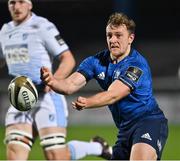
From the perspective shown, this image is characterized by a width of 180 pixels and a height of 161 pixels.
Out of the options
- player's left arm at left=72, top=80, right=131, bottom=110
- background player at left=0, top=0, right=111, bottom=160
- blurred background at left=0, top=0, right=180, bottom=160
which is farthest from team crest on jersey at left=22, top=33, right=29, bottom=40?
blurred background at left=0, top=0, right=180, bottom=160

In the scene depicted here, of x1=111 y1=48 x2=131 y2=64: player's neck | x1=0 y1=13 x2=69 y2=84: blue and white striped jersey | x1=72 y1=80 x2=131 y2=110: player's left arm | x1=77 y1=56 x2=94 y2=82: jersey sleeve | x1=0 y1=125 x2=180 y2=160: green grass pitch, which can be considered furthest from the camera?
x1=0 y1=125 x2=180 y2=160: green grass pitch

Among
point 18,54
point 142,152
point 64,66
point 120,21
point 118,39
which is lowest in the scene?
point 142,152

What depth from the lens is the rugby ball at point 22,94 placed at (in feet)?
21.6

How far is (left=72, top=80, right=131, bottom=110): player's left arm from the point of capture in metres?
5.97

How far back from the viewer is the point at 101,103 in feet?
20.2

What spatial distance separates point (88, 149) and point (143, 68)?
2486 millimetres

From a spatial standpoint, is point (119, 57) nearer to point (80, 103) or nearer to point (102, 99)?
point (102, 99)

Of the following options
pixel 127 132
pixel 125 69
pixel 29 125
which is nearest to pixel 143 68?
pixel 125 69

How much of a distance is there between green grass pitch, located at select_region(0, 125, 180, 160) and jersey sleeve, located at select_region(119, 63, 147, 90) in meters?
4.30

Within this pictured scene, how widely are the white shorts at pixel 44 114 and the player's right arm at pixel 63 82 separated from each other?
3.91 feet

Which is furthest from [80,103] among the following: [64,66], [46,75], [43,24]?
[43,24]

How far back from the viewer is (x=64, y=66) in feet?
25.9

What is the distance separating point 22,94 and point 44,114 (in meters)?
1.37

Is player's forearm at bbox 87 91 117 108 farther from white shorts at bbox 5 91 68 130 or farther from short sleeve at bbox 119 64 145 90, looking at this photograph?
white shorts at bbox 5 91 68 130
